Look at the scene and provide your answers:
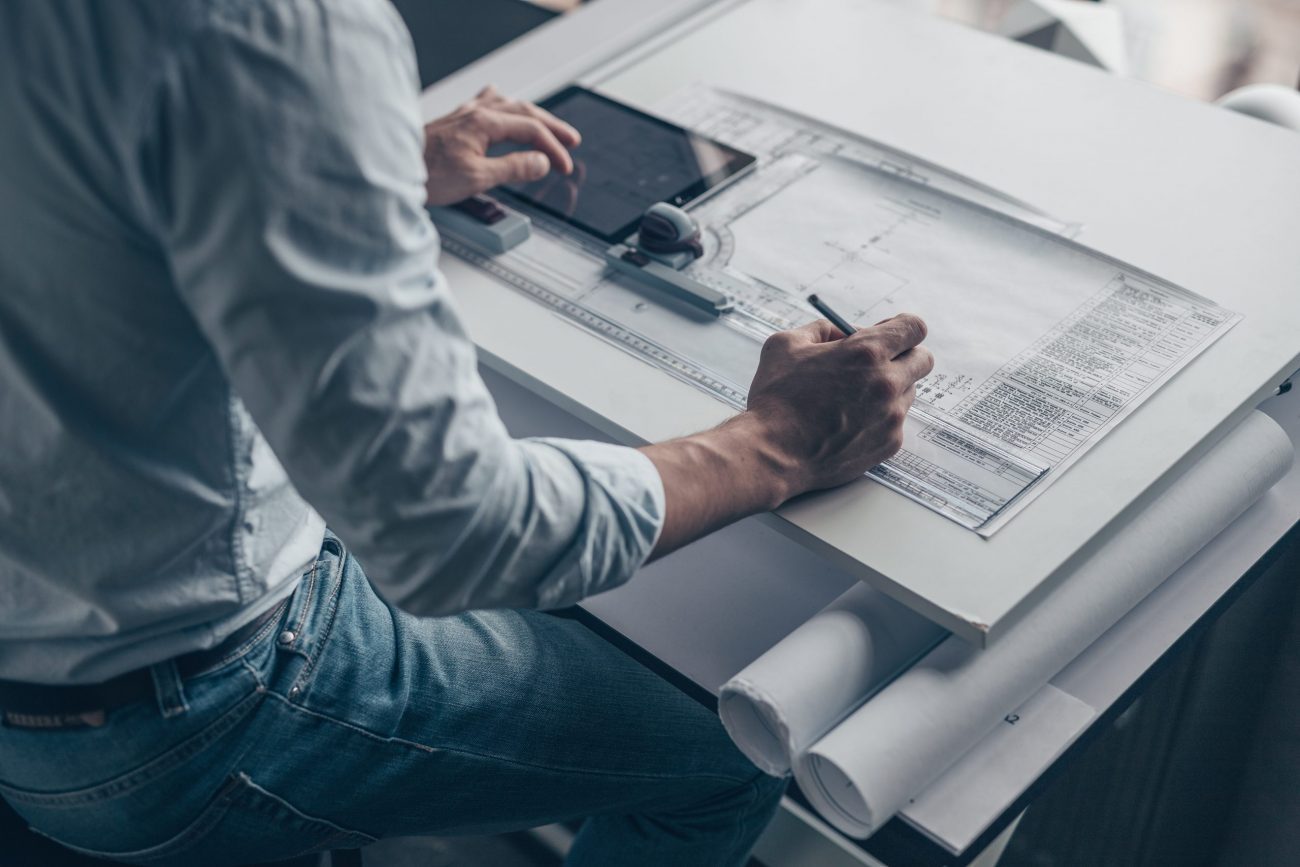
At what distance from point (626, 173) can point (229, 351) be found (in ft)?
2.20

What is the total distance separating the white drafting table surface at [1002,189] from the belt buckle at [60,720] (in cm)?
42

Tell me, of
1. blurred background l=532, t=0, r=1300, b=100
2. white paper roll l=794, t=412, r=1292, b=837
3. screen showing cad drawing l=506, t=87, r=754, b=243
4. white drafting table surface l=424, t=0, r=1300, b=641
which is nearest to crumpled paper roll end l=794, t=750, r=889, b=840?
white paper roll l=794, t=412, r=1292, b=837

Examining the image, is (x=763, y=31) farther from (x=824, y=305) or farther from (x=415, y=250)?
(x=415, y=250)

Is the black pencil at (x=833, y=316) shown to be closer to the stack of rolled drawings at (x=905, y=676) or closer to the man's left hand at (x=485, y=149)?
the stack of rolled drawings at (x=905, y=676)

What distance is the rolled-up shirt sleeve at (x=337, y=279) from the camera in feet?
2.02

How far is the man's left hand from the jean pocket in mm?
576

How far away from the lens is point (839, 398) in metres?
0.94

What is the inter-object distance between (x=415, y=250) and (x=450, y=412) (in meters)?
0.09

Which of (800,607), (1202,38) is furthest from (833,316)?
(1202,38)

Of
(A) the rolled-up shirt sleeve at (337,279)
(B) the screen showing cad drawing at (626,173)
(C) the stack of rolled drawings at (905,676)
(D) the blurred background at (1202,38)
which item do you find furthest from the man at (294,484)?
(D) the blurred background at (1202,38)

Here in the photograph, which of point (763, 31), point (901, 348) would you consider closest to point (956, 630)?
point (901, 348)

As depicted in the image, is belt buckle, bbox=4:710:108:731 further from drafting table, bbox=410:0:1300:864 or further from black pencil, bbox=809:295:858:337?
black pencil, bbox=809:295:858:337

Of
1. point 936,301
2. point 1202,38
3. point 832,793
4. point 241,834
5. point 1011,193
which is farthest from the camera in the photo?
point 1202,38

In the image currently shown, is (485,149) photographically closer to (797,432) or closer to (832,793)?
(797,432)
